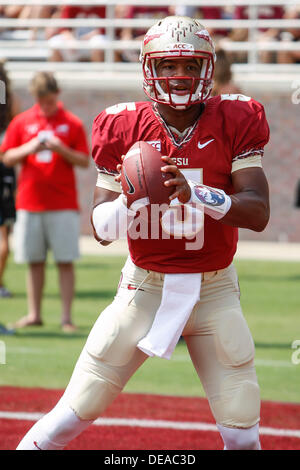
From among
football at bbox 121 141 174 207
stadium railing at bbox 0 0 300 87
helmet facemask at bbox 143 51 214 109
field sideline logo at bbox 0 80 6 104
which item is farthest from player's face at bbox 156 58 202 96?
stadium railing at bbox 0 0 300 87

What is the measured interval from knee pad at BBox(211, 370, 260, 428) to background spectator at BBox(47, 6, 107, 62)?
11354mm

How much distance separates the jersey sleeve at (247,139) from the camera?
11.1ft

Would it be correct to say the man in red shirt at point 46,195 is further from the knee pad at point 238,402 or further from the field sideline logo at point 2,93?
the knee pad at point 238,402

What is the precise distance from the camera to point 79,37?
47.9 feet

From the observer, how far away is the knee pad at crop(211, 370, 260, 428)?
334 cm

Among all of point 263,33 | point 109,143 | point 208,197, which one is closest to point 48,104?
point 109,143

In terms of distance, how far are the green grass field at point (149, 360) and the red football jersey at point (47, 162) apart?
1.04 m

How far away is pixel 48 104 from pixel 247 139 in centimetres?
418

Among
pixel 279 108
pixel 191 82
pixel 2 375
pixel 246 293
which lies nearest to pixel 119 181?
pixel 191 82

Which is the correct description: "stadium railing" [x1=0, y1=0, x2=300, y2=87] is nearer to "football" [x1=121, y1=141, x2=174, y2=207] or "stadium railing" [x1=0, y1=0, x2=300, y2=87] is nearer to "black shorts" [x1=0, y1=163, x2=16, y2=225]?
"black shorts" [x1=0, y1=163, x2=16, y2=225]

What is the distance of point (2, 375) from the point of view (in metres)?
6.11

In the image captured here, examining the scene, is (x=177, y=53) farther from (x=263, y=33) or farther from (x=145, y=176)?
(x=263, y=33)

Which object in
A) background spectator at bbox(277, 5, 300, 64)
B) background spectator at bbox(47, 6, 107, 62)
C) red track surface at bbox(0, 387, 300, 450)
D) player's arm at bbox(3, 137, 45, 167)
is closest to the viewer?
red track surface at bbox(0, 387, 300, 450)

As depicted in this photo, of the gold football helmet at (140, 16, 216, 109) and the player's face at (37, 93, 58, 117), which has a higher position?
the gold football helmet at (140, 16, 216, 109)
